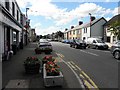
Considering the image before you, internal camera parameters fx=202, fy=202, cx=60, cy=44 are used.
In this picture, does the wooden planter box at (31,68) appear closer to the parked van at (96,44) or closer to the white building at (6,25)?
the white building at (6,25)

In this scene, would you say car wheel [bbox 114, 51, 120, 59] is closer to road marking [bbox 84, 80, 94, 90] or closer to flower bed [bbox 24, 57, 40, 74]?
flower bed [bbox 24, 57, 40, 74]

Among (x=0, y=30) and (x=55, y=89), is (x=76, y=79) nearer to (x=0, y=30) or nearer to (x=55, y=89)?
(x=55, y=89)

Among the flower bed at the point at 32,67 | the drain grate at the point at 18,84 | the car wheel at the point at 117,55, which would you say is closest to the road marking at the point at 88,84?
the drain grate at the point at 18,84

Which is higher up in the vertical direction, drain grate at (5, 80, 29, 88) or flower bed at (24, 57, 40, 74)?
flower bed at (24, 57, 40, 74)

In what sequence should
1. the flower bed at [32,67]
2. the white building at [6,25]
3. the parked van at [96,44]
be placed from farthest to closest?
the parked van at [96,44] → the white building at [6,25] → the flower bed at [32,67]

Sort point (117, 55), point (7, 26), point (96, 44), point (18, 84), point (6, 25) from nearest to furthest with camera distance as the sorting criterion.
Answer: point (18, 84) → point (6, 25) → point (7, 26) → point (117, 55) → point (96, 44)

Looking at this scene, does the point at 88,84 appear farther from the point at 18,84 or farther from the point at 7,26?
the point at 7,26

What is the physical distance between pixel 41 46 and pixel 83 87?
56.2ft

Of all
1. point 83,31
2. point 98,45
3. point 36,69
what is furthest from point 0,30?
point 83,31

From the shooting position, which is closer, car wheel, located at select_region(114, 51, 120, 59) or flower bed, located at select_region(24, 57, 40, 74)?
flower bed, located at select_region(24, 57, 40, 74)

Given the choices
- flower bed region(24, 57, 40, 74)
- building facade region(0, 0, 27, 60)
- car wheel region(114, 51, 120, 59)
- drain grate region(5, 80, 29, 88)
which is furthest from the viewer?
car wheel region(114, 51, 120, 59)

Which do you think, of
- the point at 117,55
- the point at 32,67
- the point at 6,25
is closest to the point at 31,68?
the point at 32,67

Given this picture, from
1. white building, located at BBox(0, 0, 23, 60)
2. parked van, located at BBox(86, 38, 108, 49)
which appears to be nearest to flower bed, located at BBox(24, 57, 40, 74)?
white building, located at BBox(0, 0, 23, 60)

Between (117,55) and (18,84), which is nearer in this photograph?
(18,84)
